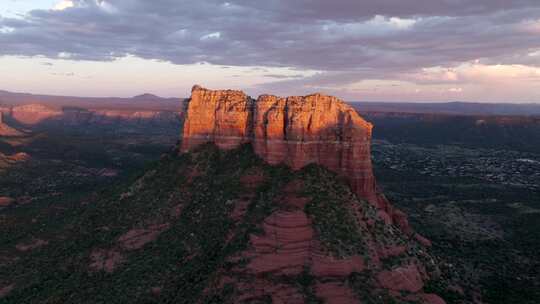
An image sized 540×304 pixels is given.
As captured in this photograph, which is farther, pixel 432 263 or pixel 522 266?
pixel 522 266

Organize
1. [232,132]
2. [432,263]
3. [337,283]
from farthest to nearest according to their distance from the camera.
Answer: [232,132]
[432,263]
[337,283]

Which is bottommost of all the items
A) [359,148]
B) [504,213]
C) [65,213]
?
[504,213]

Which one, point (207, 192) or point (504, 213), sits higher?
point (207, 192)

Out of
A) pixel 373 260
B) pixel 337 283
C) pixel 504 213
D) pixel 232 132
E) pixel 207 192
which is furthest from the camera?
pixel 504 213

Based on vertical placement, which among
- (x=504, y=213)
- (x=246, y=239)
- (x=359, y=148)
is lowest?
(x=504, y=213)

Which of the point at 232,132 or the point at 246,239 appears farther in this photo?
the point at 232,132

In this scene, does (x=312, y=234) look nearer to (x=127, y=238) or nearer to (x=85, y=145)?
(x=127, y=238)

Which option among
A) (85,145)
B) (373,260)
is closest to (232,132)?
(373,260)

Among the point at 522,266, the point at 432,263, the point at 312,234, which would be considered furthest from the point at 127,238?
the point at 522,266

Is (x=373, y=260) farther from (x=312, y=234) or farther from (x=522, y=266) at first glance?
(x=522, y=266)
